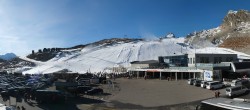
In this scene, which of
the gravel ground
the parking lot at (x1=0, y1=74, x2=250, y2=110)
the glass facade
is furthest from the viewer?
the glass facade

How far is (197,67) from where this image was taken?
58000 millimetres

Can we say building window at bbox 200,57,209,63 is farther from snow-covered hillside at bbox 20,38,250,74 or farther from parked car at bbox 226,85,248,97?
snow-covered hillside at bbox 20,38,250,74

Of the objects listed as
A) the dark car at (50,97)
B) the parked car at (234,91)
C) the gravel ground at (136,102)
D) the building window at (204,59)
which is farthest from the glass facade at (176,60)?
the dark car at (50,97)

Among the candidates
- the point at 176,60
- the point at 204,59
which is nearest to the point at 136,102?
the point at 204,59

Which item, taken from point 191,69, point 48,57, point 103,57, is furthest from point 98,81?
point 48,57

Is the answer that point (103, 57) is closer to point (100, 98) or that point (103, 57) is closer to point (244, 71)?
point (244, 71)

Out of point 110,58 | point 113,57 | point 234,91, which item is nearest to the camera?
point 234,91

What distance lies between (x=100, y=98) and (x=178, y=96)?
9605 millimetres

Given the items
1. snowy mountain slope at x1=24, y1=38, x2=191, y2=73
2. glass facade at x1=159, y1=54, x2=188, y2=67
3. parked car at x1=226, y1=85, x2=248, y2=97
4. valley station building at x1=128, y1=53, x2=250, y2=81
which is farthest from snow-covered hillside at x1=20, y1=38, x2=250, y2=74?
parked car at x1=226, y1=85, x2=248, y2=97

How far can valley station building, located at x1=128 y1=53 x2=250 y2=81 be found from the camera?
5408 centimetres

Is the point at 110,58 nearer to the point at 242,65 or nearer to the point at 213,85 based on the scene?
the point at 242,65

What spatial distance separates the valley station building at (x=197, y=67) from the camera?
54075 mm

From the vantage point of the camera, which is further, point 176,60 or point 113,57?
point 113,57

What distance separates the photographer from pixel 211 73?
5234cm
